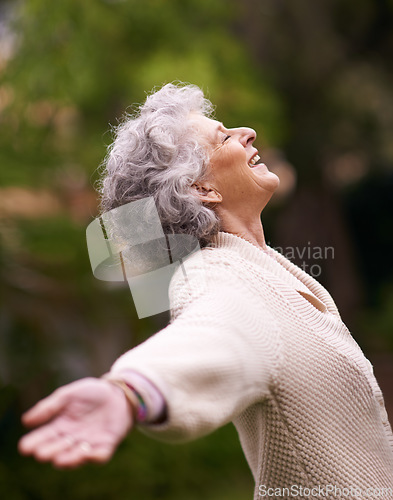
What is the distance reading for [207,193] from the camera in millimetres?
1722

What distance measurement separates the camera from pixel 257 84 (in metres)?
6.79

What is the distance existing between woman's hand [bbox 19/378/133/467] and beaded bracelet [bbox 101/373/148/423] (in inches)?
0.5

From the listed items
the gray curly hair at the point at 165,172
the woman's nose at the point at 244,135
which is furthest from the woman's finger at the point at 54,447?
the woman's nose at the point at 244,135

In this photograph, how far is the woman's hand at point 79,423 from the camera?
866 millimetres

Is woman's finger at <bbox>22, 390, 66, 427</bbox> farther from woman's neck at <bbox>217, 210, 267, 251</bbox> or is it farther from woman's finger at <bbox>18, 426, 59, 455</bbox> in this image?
woman's neck at <bbox>217, 210, 267, 251</bbox>

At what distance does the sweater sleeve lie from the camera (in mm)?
1038

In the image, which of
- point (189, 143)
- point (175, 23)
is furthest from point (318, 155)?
point (189, 143)

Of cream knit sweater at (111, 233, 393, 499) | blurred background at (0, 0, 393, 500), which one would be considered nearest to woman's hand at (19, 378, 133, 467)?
cream knit sweater at (111, 233, 393, 499)

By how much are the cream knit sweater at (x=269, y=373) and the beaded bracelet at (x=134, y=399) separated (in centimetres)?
5

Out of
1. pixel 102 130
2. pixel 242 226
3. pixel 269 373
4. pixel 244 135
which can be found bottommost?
pixel 269 373

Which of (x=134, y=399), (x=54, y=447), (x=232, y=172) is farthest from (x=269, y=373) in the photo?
(x=232, y=172)

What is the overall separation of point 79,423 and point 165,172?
87 centimetres

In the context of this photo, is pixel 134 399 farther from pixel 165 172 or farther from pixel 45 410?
pixel 165 172

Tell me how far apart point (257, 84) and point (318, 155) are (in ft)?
7.72
